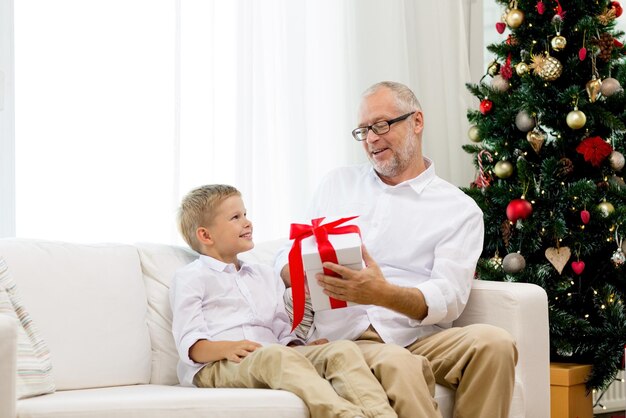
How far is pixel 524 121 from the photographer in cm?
349

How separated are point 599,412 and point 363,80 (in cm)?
191

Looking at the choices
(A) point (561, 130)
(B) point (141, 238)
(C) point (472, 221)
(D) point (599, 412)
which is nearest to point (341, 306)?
(C) point (472, 221)

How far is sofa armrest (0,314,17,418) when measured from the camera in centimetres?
182

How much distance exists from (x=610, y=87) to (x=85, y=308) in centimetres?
213

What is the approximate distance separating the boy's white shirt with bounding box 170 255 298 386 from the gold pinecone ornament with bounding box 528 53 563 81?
1.45m

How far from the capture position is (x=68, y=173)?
3207 millimetres

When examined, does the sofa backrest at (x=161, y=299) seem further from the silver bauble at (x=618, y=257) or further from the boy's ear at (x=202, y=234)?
the silver bauble at (x=618, y=257)

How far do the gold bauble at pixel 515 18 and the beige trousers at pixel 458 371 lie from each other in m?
1.55

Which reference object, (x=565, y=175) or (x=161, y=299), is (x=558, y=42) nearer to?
(x=565, y=175)

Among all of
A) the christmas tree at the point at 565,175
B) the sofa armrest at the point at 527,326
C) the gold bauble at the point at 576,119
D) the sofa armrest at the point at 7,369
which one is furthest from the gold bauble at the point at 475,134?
the sofa armrest at the point at 7,369

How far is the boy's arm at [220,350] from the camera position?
7.77 feet

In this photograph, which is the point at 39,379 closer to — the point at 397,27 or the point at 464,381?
the point at 464,381

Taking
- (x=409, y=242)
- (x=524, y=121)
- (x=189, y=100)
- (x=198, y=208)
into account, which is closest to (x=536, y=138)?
(x=524, y=121)

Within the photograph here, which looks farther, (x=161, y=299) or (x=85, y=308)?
(x=161, y=299)
